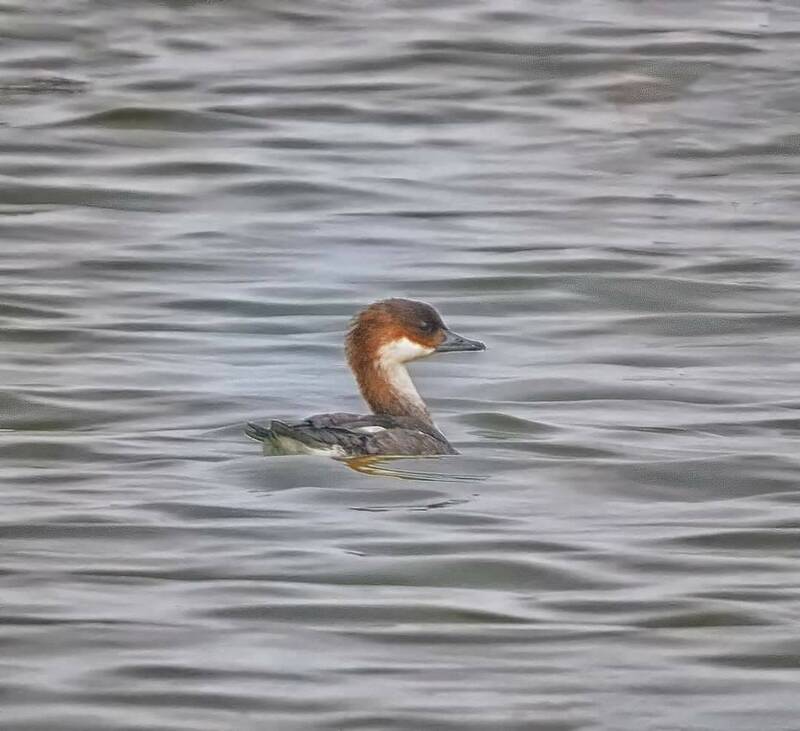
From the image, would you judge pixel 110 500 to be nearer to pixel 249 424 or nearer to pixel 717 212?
pixel 249 424

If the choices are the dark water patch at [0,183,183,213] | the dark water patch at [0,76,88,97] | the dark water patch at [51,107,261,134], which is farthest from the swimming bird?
the dark water patch at [0,76,88,97]

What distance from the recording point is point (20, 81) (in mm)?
17688

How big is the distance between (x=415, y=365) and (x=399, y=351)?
157 cm

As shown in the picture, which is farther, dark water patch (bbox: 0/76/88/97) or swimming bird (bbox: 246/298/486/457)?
dark water patch (bbox: 0/76/88/97)

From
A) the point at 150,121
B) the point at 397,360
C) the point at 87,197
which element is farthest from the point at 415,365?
the point at 150,121

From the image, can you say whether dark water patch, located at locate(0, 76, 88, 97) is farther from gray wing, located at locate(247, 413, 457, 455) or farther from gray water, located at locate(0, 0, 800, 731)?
gray wing, located at locate(247, 413, 457, 455)

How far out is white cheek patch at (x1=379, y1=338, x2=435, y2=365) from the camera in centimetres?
989

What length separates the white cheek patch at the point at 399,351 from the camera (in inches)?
389

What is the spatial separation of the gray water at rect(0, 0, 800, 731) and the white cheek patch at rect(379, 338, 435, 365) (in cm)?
50

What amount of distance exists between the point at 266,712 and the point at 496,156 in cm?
1059

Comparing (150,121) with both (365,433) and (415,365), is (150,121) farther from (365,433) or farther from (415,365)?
(365,433)

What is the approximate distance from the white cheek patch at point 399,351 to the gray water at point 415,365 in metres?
0.50

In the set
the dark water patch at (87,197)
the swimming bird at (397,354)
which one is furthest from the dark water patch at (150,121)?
the swimming bird at (397,354)

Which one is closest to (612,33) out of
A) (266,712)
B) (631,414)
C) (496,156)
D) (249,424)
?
(496,156)
